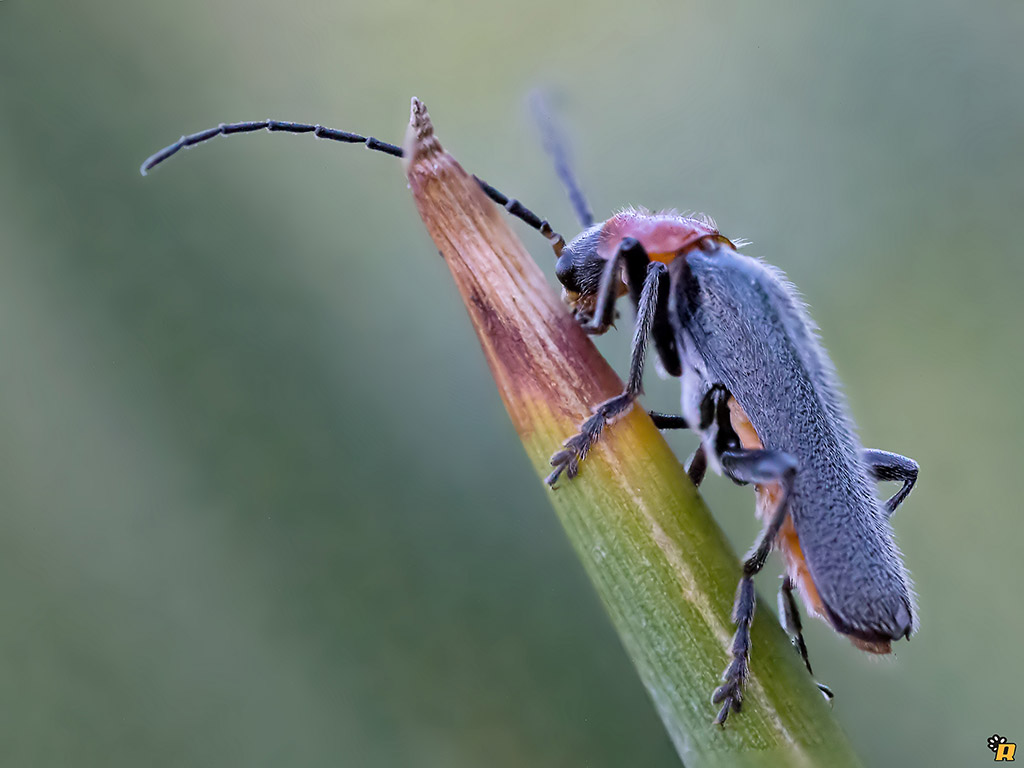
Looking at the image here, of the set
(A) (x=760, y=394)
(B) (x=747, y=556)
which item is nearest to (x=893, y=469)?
(A) (x=760, y=394)

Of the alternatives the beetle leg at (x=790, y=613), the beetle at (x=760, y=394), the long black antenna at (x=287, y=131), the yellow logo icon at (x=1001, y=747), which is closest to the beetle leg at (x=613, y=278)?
the beetle at (x=760, y=394)

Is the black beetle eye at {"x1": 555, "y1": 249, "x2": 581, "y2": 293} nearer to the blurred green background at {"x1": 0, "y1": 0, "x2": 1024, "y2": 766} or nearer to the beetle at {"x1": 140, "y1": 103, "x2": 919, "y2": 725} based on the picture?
the beetle at {"x1": 140, "y1": 103, "x2": 919, "y2": 725}

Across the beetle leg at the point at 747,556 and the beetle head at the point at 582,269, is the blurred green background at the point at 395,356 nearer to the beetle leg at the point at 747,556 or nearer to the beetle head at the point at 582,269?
the beetle head at the point at 582,269

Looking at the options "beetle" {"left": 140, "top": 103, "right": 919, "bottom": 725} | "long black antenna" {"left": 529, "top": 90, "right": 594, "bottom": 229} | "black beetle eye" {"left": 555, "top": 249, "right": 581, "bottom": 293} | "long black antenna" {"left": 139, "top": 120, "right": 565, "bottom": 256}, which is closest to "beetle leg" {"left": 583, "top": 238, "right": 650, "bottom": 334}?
"beetle" {"left": 140, "top": 103, "right": 919, "bottom": 725}

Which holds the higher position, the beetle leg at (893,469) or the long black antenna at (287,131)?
the long black antenna at (287,131)

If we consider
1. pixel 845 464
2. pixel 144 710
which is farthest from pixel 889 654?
pixel 144 710

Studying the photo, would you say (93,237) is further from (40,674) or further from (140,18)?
(40,674)

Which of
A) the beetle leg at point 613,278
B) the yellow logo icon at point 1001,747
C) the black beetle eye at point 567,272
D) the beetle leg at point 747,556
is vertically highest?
the black beetle eye at point 567,272
